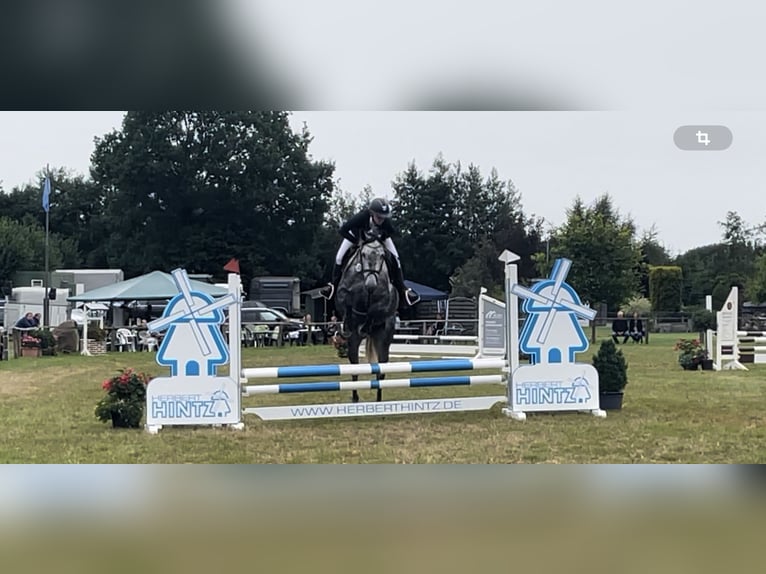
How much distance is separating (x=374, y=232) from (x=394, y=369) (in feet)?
2.58

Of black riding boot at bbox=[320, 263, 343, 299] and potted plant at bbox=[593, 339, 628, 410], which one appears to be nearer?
black riding boot at bbox=[320, 263, 343, 299]

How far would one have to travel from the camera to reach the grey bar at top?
358 centimetres

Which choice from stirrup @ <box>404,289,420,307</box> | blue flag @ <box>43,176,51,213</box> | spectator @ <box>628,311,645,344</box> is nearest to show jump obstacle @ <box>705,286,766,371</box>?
spectator @ <box>628,311,645,344</box>

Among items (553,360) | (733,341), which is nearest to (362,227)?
(553,360)

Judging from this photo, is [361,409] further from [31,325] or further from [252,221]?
[31,325]

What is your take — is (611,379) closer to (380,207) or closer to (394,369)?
(394,369)

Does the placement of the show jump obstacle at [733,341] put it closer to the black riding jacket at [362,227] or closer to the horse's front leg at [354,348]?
the black riding jacket at [362,227]

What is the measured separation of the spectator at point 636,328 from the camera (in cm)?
416

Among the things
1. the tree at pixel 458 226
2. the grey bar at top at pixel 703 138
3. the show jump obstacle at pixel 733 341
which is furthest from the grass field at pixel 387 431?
the grey bar at top at pixel 703 138

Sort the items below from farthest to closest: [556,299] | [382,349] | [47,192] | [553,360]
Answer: [382,349], [553,360], [556,299], [47,192]

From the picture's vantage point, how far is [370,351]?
4652mm

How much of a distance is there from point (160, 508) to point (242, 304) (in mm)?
1125

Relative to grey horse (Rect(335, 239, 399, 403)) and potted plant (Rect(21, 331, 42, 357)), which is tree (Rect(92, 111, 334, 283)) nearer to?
grey horse (Rect(335, 239, 399, 403))

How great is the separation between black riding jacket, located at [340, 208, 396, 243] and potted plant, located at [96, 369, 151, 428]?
1420mm
